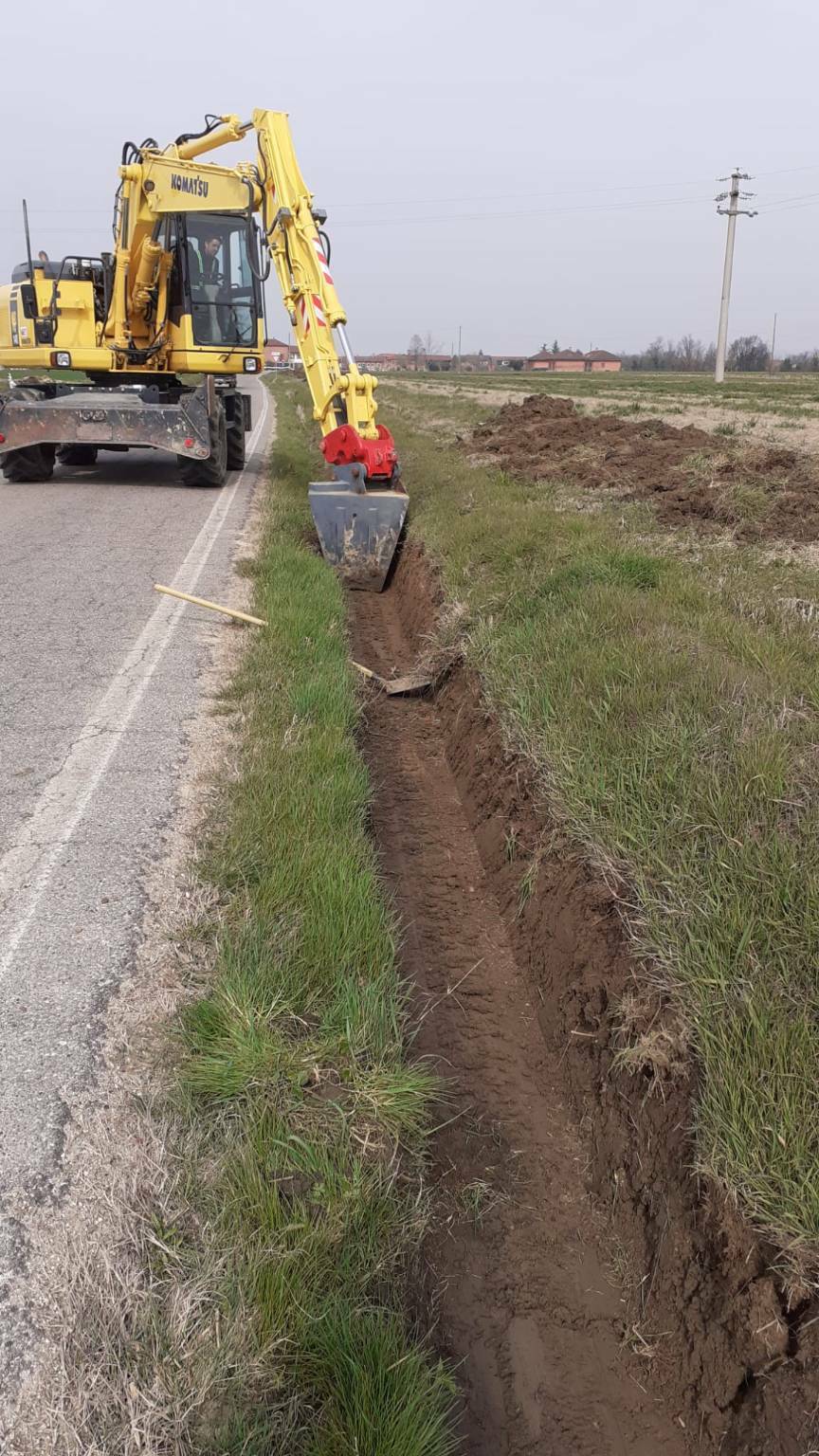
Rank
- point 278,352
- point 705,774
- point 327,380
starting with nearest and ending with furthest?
point 705,774 < point 327,380 < point 278,352

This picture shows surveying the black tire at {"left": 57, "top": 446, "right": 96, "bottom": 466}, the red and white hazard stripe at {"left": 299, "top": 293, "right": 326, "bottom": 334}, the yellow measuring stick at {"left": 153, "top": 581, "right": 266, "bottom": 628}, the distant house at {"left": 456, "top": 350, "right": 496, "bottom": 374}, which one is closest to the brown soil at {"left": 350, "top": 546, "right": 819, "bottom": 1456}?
the yellow measuring stick at {"left": 153, "top": 581, "right": 266, "bottom": 628}

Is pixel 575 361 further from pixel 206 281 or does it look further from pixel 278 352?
pixel 206 281

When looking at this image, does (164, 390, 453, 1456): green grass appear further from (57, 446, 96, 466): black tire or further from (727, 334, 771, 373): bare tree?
(727, 334, 771, 373): bare tree

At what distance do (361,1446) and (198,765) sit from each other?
9.63 feet

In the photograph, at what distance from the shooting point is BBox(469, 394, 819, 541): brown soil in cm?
859

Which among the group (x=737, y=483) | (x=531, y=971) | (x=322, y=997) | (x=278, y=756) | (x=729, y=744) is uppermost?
(x=737, y=483)

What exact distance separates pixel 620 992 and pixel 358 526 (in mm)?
6378

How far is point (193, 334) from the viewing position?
1235 cm

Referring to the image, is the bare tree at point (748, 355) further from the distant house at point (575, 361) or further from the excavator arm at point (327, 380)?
the excavator arm at point (327, 380)

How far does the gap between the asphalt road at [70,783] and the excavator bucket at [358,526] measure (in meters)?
1.01

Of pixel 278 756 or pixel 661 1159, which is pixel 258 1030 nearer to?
pixel 661 1159

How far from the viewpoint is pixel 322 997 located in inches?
117

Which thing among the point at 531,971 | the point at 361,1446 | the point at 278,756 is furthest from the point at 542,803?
the point at 361,1446

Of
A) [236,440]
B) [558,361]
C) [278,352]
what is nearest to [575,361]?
[558,361]
